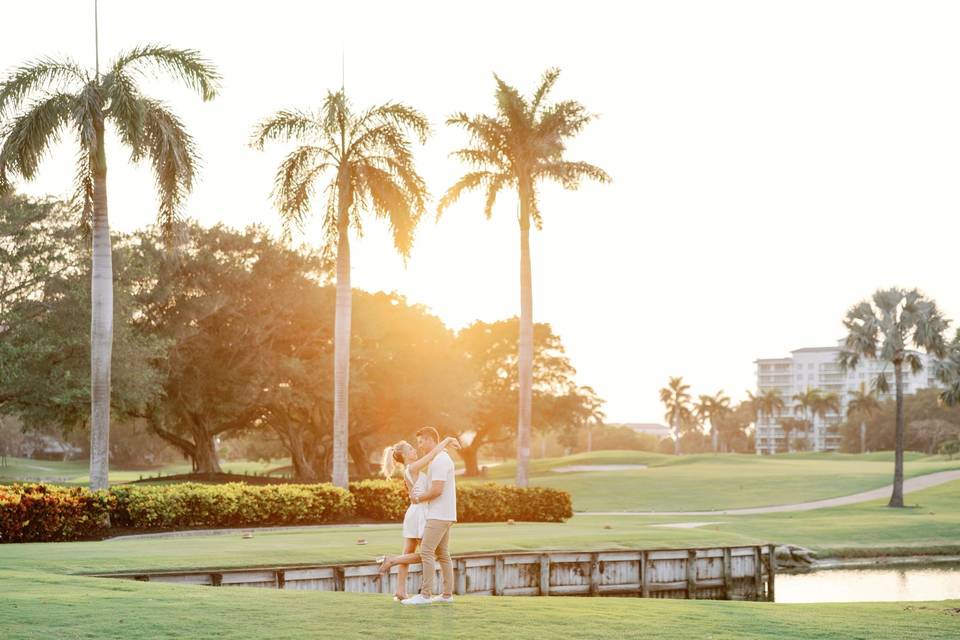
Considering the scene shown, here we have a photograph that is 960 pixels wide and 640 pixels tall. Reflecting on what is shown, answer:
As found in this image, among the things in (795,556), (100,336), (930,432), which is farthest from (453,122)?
(930,432)

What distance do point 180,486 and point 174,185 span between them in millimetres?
8546

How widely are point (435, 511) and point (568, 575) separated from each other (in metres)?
12.6

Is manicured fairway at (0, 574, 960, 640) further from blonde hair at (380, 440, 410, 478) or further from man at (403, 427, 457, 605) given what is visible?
blonde hair at (380, 440, 410, 478)

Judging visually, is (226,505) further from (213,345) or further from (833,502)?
(833,502)

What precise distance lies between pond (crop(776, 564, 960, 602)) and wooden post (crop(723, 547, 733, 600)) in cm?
123

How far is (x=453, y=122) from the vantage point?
4212cm

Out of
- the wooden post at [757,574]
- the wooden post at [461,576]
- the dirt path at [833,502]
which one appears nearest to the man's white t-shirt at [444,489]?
the wooden post at [461,576]

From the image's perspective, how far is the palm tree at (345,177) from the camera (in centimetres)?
3644

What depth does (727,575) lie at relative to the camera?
95.0ft

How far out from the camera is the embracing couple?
13492 millimetres

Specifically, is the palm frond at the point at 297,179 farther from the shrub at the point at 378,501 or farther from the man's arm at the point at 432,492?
the man's arm at the point at 432,492

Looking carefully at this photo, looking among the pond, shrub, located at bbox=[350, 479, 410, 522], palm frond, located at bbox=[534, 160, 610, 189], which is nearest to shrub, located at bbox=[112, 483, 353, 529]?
shrub, located at bbox=[350, 479, 410, 522]

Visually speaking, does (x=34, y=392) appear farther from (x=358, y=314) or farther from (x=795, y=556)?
(x=795, y=556)

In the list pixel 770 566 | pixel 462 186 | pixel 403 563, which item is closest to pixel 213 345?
pixel 462 186
